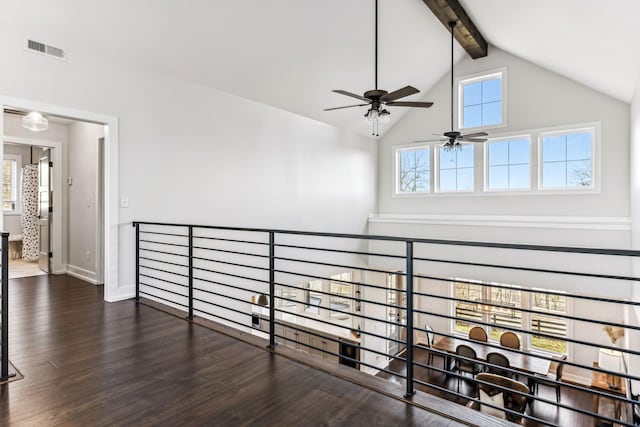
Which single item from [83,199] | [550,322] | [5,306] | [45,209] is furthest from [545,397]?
[45,209]

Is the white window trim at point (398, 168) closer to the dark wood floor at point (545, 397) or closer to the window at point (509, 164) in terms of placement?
the window at point (509, 164)

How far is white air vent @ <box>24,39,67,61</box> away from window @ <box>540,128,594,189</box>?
7545mm

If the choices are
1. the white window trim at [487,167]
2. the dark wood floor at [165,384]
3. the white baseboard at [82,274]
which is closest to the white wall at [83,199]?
the white baseboard at [82,274]

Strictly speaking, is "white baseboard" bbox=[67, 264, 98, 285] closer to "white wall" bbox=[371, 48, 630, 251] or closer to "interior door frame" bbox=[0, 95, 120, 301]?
"interior door frame" bbox=[0, 95, 120, 301]

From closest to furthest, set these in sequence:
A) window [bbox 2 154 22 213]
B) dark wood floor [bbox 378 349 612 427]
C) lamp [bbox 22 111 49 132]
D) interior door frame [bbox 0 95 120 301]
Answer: interior door frame [bbox 0 95 120 301] → lamp [bbox 22 111 49 132] → dark wood floor [bbox 378 349 612 427] → window [bbox 2 154 22 213]

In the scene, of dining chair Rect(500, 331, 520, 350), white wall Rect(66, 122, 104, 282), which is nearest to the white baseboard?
white wall Rect(66, 122, 104, 282)

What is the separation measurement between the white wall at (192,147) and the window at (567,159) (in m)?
3.92

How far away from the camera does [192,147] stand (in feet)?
16.6

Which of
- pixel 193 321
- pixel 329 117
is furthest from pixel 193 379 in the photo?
pixel 329 117

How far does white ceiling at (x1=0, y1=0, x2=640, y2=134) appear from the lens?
373cm

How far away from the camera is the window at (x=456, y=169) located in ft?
25.3

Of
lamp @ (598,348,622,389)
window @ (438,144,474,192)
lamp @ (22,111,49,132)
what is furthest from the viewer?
window @ (438,144,474,192)

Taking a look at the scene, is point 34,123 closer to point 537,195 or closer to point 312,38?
point 312,38

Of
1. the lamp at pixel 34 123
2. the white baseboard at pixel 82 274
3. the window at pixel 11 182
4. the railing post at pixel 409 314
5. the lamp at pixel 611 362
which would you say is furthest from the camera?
the window at pixel 11 182
